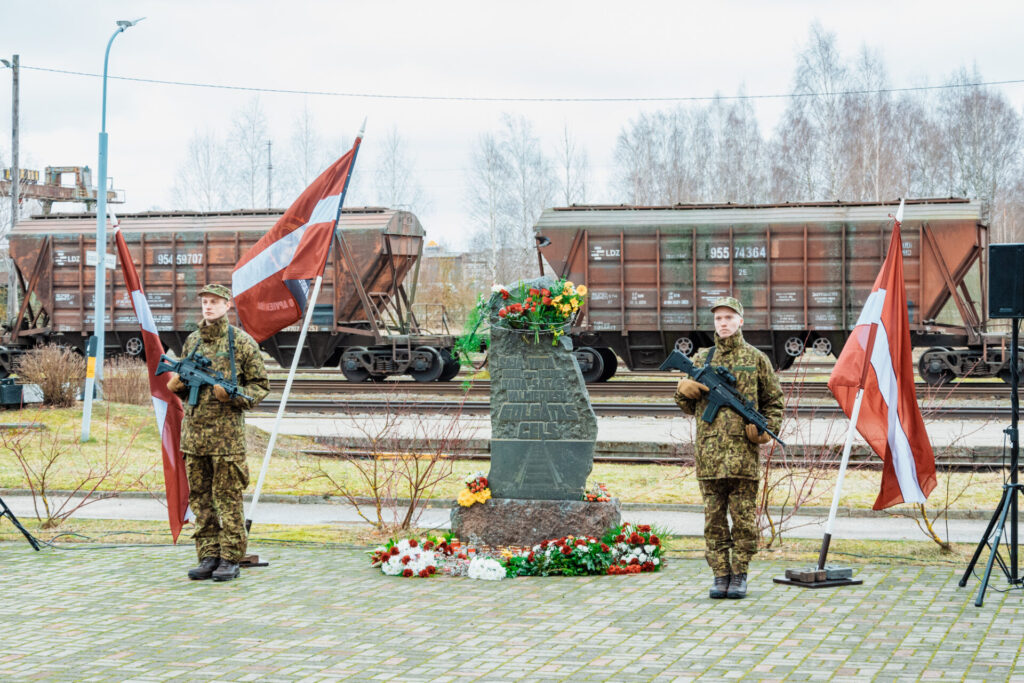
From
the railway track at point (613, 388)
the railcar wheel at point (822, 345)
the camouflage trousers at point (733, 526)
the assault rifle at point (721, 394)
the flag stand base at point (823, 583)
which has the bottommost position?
the flag stand base at point (823, 583)

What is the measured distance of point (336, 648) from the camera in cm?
621

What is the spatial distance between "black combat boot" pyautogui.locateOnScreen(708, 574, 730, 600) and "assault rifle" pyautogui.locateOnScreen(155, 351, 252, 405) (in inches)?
126

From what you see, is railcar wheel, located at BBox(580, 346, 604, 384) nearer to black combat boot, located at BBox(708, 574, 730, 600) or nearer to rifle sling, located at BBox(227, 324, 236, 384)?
rifle sling, located at BBox(227, 324, 236, 384)

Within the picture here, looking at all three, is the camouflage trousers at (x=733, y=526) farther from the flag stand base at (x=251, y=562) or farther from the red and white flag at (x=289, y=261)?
the red and white flag at (x=289, y=261)

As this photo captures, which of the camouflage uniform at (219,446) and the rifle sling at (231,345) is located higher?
the rifle sling at (231,345)

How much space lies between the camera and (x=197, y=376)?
26.0 ft

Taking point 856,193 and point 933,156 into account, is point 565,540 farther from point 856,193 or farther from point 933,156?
point 933,156

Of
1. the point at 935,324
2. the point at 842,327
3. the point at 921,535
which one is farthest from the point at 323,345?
the point at 921,535

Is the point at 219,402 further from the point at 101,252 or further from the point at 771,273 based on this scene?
the point at 771,273

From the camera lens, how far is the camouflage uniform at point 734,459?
24.1 ft

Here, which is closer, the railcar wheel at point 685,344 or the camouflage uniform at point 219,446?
the camouflage uniform at point 219,446

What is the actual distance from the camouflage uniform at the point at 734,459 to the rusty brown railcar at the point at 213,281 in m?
17.6

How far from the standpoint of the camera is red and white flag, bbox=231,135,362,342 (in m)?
9.06

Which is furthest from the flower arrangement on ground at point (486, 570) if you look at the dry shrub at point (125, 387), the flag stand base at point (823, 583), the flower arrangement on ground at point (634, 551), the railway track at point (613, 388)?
the railway track at point (613, 388)
